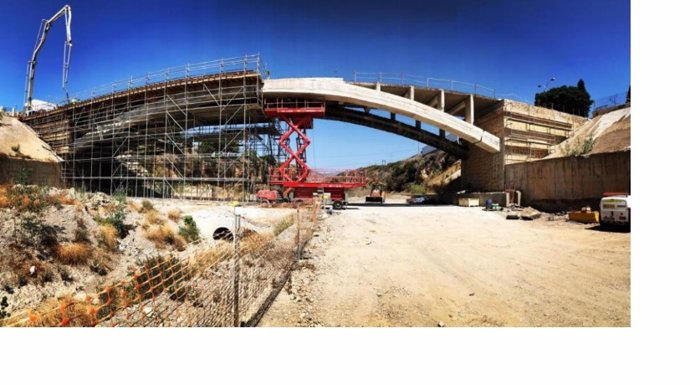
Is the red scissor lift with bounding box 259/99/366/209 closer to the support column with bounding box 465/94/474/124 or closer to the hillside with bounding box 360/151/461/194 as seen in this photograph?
the support column with bounding box 465/94/474/124

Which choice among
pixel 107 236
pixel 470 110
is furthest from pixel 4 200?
pixel 470 110

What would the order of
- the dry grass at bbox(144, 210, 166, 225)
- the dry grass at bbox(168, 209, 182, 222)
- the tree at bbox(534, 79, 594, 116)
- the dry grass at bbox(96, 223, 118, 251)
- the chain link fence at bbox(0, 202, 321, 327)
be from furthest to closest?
the tree at bbox(534, 79, 594, 116), the dry grass at bbox(168, 209, 182, 222), the dry grass at bbox(144, 210, 166, 225), the dry grass at bbox(96, 223, 118, 251), the chain link fence at bbox(0, 202, 321, 327)

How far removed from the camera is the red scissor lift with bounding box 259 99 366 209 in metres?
10.6

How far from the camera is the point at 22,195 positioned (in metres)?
5.60

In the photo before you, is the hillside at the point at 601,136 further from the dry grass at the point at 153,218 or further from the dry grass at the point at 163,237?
the dry grass at the point at 153,218

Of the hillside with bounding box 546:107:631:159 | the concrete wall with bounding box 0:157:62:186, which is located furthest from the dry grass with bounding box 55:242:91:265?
the hillside with bounding box 546:107:631:159

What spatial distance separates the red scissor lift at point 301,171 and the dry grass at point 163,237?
422 centimetres

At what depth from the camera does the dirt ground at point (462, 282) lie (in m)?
2.55

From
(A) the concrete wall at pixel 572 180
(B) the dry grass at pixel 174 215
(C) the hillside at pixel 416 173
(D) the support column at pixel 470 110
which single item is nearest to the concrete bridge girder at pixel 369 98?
(D) the support column at pixel 470 110

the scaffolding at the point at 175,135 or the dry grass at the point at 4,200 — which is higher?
the scaffolding at the point at 175,135

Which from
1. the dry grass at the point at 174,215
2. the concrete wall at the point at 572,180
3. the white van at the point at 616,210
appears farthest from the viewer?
the dry grass at the point at 174,215

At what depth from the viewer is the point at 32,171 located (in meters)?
10.2

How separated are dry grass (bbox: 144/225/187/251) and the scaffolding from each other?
3.67 metres
